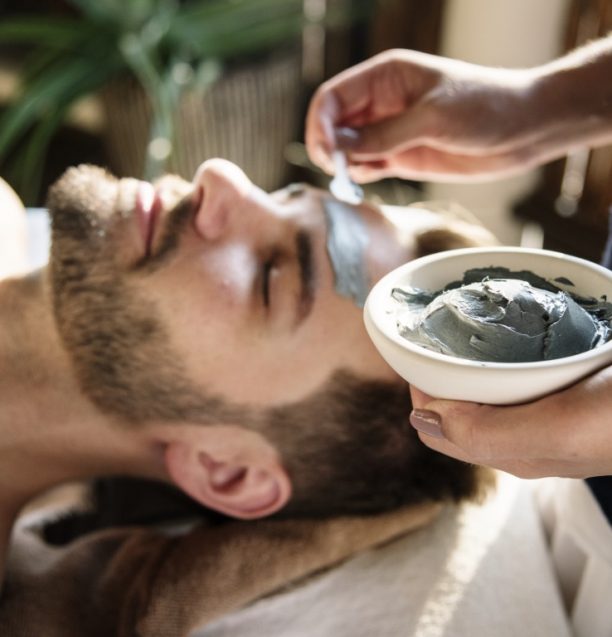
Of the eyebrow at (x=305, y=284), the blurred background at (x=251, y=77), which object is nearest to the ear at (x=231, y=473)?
the eyebrow at (x=305, y=284)

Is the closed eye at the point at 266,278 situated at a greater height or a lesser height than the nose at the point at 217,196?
lesser

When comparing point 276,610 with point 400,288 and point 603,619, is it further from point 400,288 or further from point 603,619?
point 400,288

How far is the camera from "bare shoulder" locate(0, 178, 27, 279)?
1299mm

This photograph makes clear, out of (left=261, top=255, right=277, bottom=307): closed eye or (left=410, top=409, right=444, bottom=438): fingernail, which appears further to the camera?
(left=261, top=255, right=277, bottom=307): closed eye

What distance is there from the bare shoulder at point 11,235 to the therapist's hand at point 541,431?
90 cm

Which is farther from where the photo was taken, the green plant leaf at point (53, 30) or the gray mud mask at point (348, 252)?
the green plant leaf at point (53, 30)

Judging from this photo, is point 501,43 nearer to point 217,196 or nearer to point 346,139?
point 346,139

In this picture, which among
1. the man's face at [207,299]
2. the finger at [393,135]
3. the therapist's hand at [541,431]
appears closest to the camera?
the therapist's hand at [541,431]

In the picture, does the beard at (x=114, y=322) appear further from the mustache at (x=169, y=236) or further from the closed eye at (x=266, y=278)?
the closed eye at (x=266, y=278)

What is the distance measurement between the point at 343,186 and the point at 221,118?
130cm

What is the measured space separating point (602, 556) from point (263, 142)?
1782 millimetres

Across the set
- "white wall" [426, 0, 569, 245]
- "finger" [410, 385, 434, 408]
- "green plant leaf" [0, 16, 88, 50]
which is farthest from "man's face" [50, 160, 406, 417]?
"green plant leaf" [0, 16, 88, 50]

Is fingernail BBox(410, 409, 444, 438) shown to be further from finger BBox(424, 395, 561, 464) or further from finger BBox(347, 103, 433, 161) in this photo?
finger BBox(347, 103, 433, 161)

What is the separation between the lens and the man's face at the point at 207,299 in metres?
0.98
